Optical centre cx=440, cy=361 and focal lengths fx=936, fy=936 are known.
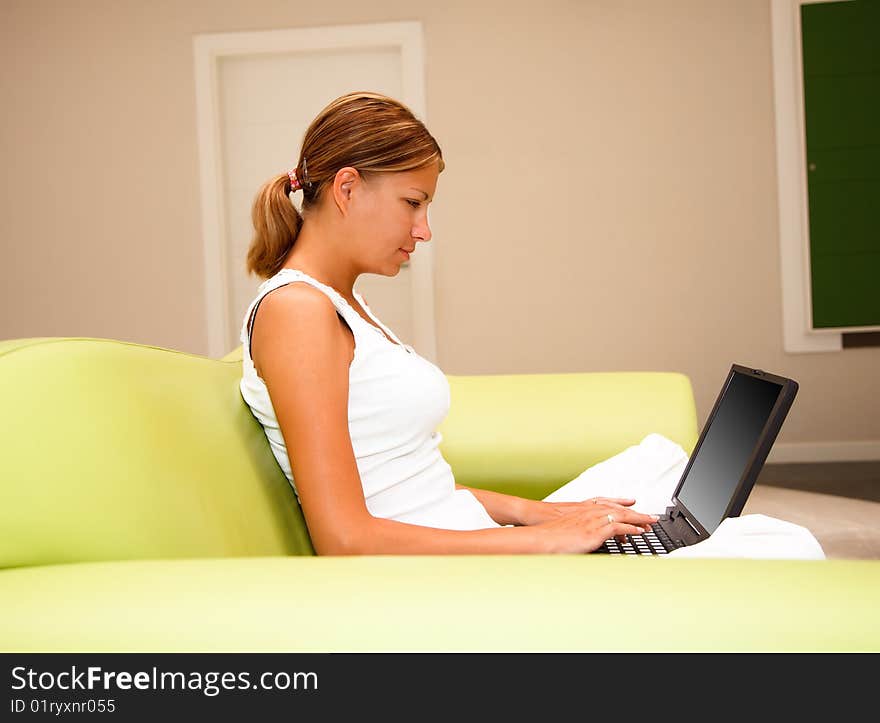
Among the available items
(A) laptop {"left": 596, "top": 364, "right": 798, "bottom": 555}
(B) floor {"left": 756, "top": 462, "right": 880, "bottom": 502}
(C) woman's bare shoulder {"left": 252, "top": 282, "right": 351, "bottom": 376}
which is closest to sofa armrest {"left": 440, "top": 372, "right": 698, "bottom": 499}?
(A) laptop {"left": 596, "top": 364, "right": 798, "bottom": 555}

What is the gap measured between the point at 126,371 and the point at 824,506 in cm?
350

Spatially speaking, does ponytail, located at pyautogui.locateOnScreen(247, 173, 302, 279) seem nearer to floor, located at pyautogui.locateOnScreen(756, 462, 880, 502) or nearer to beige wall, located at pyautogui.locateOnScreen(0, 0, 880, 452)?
floor, located at pyautogui.locateOnScreen(756, 462, 880, 502)

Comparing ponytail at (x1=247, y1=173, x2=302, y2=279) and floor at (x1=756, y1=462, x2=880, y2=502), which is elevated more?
ponytail at (x1=247, y1=173, x2=302, y2=279)

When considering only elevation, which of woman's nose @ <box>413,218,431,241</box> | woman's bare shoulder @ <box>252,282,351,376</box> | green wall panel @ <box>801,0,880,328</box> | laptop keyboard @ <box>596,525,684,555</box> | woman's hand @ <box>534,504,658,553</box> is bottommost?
laptop keyboard @ <box>596,525,684,555</box>

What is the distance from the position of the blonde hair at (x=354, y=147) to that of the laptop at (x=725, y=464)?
2.00ft

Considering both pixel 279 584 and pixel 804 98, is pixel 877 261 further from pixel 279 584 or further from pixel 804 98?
pixel 279 584

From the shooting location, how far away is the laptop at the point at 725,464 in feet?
4.16

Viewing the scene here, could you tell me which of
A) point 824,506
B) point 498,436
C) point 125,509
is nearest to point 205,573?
point 125,509

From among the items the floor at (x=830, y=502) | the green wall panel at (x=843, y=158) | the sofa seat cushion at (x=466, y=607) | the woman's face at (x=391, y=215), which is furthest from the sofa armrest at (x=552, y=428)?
the green wall panel at (x=843, y=158)

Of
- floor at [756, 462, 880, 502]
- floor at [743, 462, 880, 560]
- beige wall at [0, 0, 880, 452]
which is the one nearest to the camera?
floor at [743, 462, 880, 560]

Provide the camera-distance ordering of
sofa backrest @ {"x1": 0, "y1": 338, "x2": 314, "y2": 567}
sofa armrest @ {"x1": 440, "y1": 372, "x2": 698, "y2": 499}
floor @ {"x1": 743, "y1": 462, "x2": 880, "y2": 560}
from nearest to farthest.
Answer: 1. sofa backrest @ {"x1": 0, "y1": 338, "x2": 314, "y2": 567}
2. sofa armrest @ {"x1": 440, "y1": 372, "x2": 698, "y2": 499}
3. floor @ {"x1": 743, "y1": 462, "x2": 880, "y2": 560}

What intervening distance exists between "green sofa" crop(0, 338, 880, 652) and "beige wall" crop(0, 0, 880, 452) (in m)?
4.19

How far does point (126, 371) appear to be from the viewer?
94 cm

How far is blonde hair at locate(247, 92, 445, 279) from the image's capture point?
130 centimetres
